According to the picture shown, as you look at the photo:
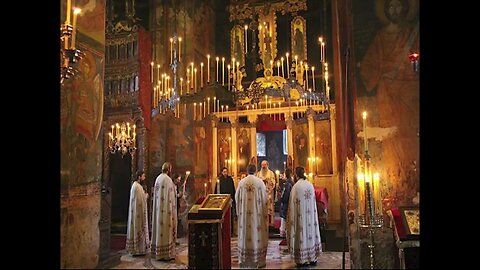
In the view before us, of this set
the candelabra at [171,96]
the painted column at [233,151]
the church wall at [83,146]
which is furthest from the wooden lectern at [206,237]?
the painted column at [233,151]

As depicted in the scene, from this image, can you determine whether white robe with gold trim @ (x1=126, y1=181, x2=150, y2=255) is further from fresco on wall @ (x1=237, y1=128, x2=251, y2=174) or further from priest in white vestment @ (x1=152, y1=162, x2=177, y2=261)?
fresco on wall @ (x1=237, y1=128, x2=251, y2=174)

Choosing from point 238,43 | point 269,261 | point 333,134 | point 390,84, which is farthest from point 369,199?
point 238,43

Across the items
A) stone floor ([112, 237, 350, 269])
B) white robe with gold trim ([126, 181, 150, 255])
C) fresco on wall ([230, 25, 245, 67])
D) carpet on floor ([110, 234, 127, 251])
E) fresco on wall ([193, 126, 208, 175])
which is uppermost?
fresco on wall ([230, 25, 245, 67])

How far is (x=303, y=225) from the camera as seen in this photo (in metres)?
6.86

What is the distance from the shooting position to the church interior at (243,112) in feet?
15.2

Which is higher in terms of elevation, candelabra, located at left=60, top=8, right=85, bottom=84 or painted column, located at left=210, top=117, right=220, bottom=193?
candelabra, located at left=60, top=8, right=85, bottom=84

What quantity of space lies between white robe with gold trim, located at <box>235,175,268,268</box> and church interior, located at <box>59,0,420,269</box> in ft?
1.51

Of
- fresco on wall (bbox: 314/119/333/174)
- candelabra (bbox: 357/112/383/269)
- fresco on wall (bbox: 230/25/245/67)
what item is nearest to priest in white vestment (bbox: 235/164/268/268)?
candelabra (bbox: 357/112/383/269)

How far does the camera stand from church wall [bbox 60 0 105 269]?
4148 millimetres

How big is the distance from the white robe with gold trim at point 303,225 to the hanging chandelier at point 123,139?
5507mm

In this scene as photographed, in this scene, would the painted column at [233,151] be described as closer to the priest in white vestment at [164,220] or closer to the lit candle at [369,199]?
the priest in white vestment at [164,220]

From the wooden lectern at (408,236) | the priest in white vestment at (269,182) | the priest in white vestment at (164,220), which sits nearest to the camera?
the wooden lectern at (408,236)
